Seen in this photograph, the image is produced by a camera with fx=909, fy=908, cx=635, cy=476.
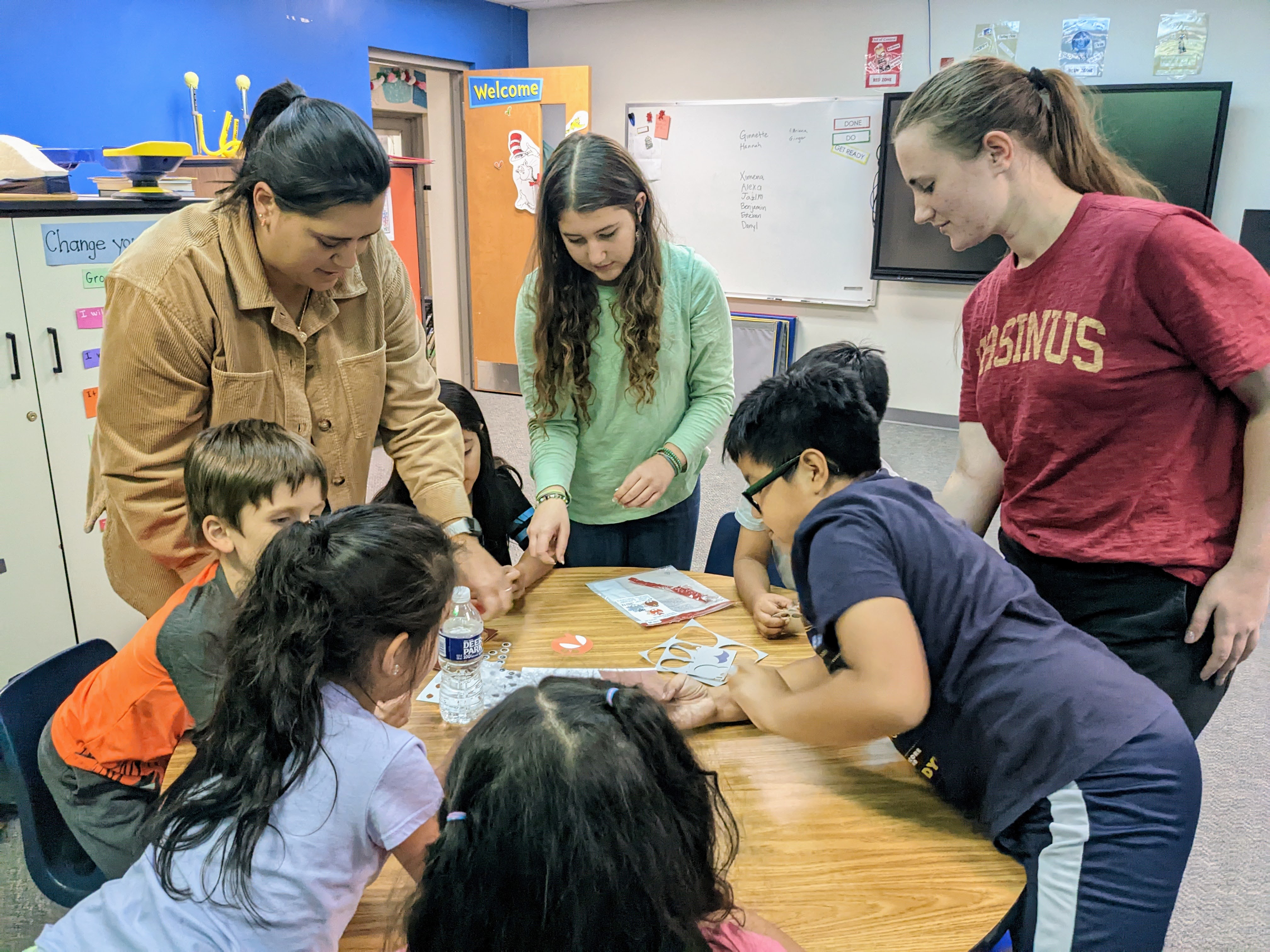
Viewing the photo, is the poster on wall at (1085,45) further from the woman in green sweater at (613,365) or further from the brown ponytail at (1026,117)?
the brown ponytail at (1026,117)

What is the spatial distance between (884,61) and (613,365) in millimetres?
4161

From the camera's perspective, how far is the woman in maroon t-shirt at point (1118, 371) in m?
1.21

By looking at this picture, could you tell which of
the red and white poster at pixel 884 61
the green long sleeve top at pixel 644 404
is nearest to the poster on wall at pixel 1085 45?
the red and white poster at pixel 884 61

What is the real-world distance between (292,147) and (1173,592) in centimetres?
138

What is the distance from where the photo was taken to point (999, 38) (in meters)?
4.93

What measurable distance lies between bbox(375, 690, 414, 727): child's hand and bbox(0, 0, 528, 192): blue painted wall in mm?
3185

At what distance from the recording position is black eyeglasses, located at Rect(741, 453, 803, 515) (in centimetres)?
127

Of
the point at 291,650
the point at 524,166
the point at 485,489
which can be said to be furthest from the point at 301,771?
Answer: the point at 524,166

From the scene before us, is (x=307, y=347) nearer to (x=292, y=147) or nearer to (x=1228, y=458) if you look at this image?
(x=292, y=147)

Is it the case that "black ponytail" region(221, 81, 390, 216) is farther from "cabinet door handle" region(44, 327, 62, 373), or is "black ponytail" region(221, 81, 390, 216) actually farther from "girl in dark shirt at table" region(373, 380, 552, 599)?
"cabinet door handle" region(44, 327, 62, 373)

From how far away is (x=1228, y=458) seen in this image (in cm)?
126

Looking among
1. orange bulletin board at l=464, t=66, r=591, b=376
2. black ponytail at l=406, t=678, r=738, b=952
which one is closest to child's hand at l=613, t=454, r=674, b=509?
black ponytail at l=406, t=678, r=738, b=952

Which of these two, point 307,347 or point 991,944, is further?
point 307,347

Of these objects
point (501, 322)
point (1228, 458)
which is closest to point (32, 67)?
point (501, 322)
